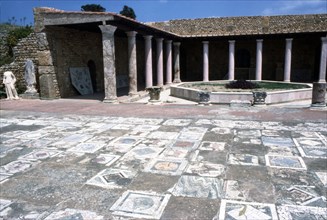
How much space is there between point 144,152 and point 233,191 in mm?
2141

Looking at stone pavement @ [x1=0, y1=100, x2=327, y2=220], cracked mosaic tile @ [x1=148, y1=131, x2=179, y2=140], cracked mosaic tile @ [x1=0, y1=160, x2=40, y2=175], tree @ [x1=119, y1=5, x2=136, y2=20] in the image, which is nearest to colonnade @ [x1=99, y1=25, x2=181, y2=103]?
stone pavement @ [x1=0, y1=100, x2=327, y2=220]

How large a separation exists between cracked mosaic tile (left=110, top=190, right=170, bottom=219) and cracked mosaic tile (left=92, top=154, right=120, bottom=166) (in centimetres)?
128

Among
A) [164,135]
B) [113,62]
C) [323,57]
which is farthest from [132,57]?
[323,57]

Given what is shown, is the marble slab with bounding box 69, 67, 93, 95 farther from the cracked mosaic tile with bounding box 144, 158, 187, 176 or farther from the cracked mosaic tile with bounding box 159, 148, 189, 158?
the cracked mosaic tile with bounding box 144, 158, 187, 176

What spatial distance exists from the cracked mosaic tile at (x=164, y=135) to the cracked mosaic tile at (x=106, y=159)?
1490mm

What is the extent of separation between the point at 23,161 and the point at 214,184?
10.9ft

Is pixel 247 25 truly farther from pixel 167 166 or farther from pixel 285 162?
pixel 167 166

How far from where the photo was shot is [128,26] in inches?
530

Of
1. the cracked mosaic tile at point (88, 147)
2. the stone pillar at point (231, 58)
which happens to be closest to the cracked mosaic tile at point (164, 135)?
the cracked mosaic tile at point (88, 147)

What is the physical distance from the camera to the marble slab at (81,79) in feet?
49.0

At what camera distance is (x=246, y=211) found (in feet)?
10.9

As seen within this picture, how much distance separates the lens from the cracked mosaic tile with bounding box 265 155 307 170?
4707 mm

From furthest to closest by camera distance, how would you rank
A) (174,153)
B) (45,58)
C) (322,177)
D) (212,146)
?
(45,58) → (212,146) → (174,153) → (322,177)

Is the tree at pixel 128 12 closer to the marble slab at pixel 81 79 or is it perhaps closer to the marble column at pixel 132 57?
the marble slab at pixel 81 79
